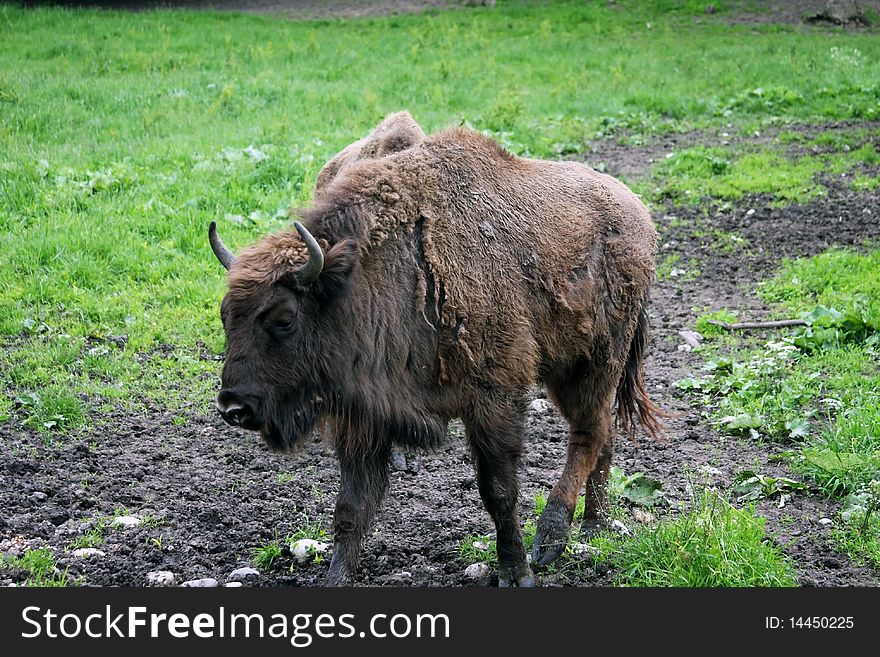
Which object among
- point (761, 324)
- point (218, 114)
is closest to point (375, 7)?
point (218, 114)

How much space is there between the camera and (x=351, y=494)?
15.5ft

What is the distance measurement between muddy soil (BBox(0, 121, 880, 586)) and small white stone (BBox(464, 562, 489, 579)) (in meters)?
0.05

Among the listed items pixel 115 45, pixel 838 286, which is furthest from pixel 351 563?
pixel 115 45

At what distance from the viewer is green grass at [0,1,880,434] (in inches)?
309

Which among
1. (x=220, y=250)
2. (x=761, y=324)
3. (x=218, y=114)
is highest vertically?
(x=220, y=250)

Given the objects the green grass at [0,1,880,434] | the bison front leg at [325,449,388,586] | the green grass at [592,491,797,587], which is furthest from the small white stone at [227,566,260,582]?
the green grass at [0,1,880,434]

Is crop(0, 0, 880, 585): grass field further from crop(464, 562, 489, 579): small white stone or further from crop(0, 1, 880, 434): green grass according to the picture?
crop(464, 562, 489, 579): small white stone

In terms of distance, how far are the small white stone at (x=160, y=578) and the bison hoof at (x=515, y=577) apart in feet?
5.23

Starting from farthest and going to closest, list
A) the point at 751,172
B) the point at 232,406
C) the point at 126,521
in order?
the point at 751,172
the point at 126,521
the point at 232,406

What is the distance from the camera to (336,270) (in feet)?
14.3

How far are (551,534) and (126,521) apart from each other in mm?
2296

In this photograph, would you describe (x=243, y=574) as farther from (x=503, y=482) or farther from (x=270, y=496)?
(x=503, y=482)

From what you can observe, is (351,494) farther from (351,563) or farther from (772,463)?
(772,463)

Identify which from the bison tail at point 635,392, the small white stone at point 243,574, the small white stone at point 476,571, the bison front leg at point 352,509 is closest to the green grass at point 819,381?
Result: the bison tail at point 635,392
